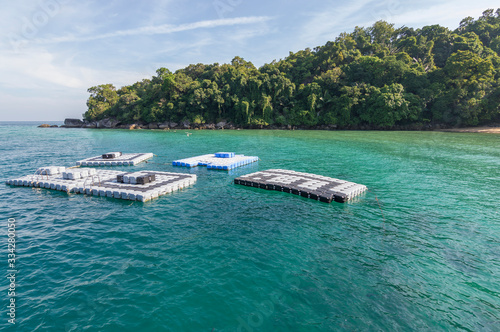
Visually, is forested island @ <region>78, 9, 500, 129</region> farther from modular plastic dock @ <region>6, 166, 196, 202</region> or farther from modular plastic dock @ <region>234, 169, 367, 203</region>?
modular plastic dock @ <region>6, 166, 196, 202</region>

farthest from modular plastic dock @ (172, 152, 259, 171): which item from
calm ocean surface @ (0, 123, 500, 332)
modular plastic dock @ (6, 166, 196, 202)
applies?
calm ocean surface @ (0, 123, 500, 332)

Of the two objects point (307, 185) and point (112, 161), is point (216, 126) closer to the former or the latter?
point (112, 161)

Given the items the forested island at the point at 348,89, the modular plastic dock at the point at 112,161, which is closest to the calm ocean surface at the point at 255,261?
the modular plastic dock at the point at 112,161

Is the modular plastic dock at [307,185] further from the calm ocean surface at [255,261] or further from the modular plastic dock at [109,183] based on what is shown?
the modular plastic dock at [109,183]

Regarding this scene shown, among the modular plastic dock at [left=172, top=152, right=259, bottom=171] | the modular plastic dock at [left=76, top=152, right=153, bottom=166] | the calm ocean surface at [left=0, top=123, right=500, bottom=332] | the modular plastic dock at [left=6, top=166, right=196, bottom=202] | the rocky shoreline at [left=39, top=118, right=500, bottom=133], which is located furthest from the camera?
the rocky shoreline at [left=39, top=118, right=500, bottom=133]

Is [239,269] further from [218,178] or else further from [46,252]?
[218,178]

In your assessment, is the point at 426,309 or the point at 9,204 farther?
the point at 9,204

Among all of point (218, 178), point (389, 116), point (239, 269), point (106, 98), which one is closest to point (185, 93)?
point (106, 98)
